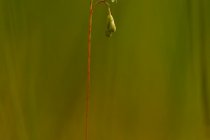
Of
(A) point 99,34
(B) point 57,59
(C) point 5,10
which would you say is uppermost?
(C) point 5,10

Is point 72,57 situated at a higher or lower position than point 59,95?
higher

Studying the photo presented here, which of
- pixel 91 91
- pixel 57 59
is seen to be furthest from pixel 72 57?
pixel 91 91

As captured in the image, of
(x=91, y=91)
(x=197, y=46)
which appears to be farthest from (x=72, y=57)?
(x=197, y=46)

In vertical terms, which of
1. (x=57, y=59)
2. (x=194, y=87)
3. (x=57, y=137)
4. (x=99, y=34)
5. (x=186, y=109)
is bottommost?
(x=57, y=137)

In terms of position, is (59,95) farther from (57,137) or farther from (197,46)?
(197,46)

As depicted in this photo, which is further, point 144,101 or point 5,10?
point 144,101

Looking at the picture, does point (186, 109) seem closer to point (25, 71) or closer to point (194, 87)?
point (194, 87)
